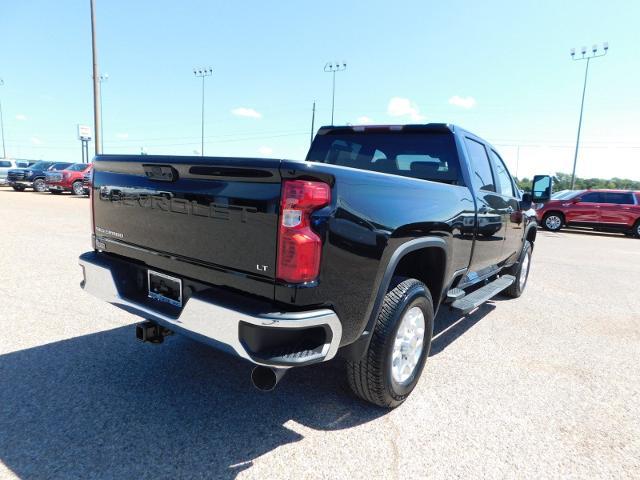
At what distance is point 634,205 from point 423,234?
17.5m

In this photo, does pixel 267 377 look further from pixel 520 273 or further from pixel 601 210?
pixel 601 210

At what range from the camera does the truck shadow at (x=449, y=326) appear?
12.9 feet

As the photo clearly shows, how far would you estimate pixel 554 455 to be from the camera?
92.6 inches

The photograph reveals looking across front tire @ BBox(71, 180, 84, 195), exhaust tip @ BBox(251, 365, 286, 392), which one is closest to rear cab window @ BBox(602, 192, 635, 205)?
A: exhaust tip @ BBox(251, 365, 286, 392)

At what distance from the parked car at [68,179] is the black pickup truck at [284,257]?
68.4 ft

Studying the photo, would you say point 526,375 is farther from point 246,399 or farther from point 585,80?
point 585,80

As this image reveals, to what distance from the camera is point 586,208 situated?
16422 mm

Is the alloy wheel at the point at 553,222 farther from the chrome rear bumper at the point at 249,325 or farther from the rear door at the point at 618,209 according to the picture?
the chrome rear bumper at the point at 249,325

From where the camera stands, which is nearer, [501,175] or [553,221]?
[501,175]

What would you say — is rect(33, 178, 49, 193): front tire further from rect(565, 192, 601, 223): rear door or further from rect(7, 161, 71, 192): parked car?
rect(565, 192, 601, 223): rear door

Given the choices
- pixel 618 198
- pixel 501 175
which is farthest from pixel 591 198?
pixel 501 175

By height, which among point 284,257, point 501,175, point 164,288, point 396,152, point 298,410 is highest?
point 396,152

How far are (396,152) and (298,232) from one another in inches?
85.0

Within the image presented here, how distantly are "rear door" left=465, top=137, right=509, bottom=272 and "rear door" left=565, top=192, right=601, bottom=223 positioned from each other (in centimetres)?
1440
